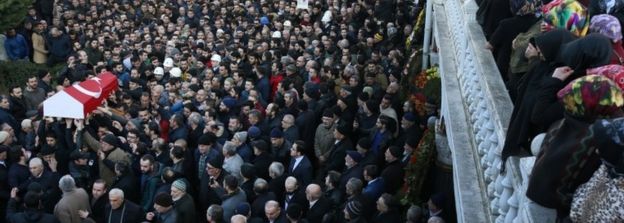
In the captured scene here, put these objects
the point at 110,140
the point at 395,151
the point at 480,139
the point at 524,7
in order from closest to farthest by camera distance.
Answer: the point at 480,139 < the point at 524,7 < the point at 395,151 < the point at 110,140

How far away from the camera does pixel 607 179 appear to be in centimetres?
303

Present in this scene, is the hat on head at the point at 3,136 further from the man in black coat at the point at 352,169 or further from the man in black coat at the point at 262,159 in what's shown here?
the man in black coat at the point at 352,169

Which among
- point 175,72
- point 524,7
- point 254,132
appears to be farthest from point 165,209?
point 175,72

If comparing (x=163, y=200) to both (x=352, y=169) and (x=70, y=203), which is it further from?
(x=352, y=169)

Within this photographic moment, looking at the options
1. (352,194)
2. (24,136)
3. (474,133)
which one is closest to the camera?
(474,133)

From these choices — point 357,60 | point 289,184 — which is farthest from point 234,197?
point 357,60

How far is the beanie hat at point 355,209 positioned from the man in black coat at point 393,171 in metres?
0.99

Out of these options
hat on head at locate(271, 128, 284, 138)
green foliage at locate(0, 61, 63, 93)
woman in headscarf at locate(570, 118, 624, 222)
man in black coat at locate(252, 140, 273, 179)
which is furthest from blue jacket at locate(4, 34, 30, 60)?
woman in headscarf at locate(570, 118, 624, 222)

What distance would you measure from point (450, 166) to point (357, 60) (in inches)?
259

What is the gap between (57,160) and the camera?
10.2 m

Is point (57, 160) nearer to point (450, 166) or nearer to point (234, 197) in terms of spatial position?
point (234, 197)

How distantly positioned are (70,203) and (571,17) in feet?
19.2

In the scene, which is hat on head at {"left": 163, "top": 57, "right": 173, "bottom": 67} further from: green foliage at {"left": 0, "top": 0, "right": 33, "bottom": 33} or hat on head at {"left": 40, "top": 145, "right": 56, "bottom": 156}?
hat on head at {"left": 40, "top": 145, "right": 56, "bottom": 156}

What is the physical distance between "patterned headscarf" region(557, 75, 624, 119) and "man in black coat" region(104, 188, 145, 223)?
5924 millimetres
